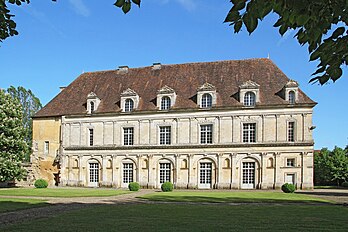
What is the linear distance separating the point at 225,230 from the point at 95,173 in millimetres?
26882

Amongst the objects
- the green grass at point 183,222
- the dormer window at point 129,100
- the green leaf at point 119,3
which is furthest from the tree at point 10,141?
the green leaf at point 119,3

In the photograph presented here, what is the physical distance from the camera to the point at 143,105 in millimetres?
33781

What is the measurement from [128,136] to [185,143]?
5.41 m

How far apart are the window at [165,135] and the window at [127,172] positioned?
12.2 feet

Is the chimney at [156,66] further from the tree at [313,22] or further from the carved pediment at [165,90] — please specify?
the tree at [313,22]

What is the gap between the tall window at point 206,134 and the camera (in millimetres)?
31766

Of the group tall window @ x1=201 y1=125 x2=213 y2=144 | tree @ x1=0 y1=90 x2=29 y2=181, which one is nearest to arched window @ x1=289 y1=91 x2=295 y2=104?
tall window @ x1=201 y1=125 x2=213 y2=144

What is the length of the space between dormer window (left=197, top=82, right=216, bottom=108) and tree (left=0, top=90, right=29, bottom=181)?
15.7 m

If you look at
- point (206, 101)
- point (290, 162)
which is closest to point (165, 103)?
point (206, 101)

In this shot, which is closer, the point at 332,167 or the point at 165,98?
the point at 165,98

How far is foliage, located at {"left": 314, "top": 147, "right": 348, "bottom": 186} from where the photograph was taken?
49094 millimetres

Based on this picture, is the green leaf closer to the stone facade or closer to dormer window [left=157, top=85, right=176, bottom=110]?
the stone facade

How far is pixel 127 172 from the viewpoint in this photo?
3378cm

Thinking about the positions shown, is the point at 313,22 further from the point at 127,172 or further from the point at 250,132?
the point at 127,172
